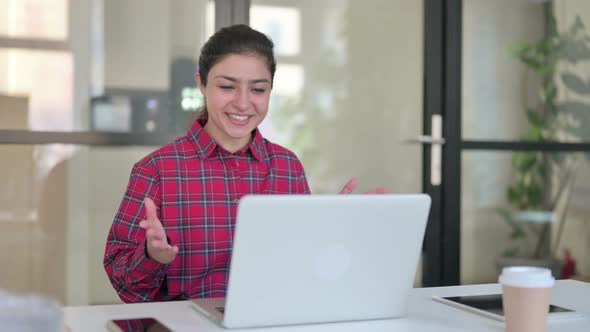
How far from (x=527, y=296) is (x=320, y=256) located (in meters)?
0.31

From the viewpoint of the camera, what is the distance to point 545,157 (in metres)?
3.74

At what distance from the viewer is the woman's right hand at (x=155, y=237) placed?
1354mm

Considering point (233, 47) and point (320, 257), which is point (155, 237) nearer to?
point (320, 257)

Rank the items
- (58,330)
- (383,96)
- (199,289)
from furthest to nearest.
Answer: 1. (383,96)
2. (199,289)
3. (58,330)

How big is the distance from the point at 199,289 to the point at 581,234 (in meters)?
2.54

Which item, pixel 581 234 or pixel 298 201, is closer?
pixel 298 201

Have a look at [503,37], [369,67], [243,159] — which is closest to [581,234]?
[503,37]

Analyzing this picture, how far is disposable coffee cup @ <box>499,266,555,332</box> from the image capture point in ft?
3.80

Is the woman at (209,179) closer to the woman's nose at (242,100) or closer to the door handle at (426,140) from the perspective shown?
the woman's nose at (242,100)

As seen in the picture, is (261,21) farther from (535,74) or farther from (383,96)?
(535,74)

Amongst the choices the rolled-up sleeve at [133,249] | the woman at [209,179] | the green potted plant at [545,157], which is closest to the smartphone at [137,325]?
the rolled-up sleeve at [133,249]

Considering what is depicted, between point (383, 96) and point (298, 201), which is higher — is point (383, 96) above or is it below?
above

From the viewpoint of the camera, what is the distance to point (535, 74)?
372 cm

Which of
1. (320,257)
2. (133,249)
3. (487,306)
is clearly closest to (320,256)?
(320,257)
